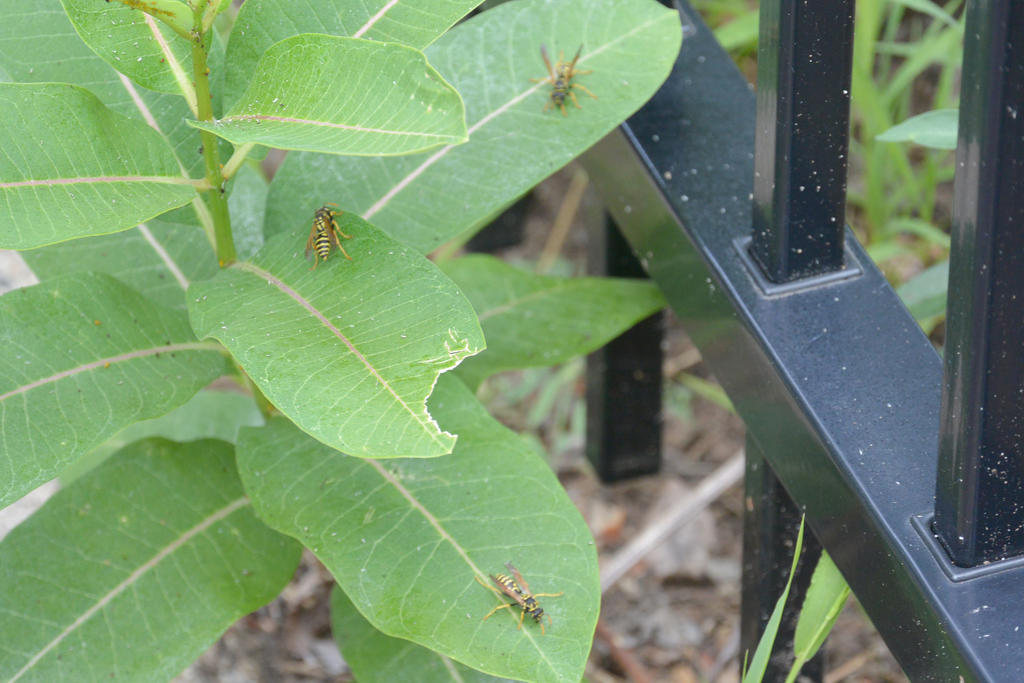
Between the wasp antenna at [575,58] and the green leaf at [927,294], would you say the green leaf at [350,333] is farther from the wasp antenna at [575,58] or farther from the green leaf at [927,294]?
the green leaf at [927,294]

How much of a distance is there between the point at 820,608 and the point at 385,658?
554 mm

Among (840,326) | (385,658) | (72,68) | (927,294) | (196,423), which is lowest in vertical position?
(385,658)

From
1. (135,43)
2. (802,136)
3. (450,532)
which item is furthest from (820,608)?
(135,43)

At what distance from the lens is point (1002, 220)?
777 mm

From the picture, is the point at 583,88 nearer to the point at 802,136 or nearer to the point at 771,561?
the point at 802,136

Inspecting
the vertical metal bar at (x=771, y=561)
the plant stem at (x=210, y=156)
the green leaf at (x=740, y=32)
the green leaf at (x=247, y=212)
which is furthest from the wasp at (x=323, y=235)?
the green leaf at (x=740, y=32)

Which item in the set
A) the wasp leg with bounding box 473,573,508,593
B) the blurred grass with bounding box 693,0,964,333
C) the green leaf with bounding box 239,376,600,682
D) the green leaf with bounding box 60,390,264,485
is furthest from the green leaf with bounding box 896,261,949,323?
the green leaf with bounding box 60,390,264,485

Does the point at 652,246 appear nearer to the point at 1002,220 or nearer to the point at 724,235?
the point at 724,235

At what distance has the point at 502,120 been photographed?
1.40 meters

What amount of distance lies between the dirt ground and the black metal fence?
47cm

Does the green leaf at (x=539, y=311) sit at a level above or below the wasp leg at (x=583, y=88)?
below

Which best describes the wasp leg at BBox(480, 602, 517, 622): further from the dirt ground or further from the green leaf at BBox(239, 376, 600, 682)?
the dirt ground

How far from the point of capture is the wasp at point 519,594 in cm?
105

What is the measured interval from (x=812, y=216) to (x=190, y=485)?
86cm
